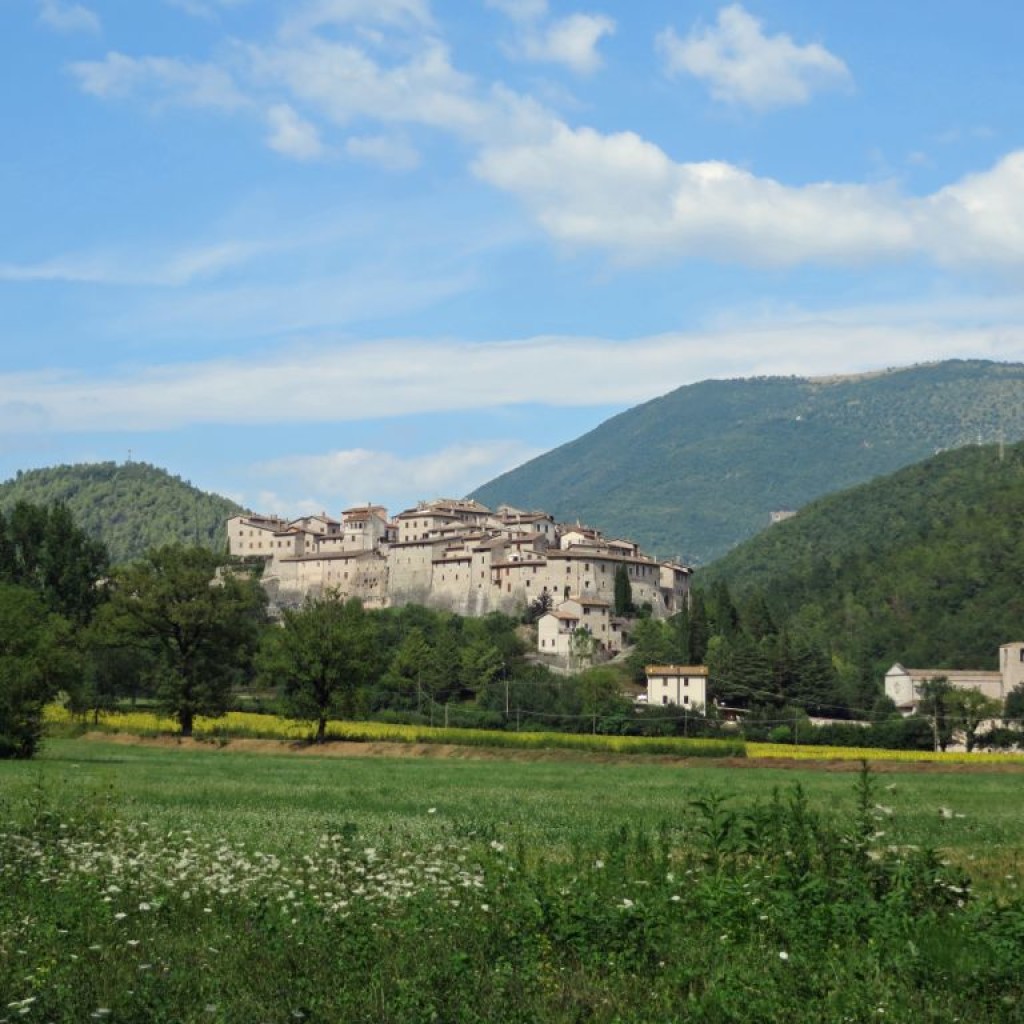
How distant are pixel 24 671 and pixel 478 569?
131051mm

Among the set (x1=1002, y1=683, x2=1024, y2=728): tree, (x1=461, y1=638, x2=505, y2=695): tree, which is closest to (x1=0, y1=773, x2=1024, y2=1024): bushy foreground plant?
(x1=461, y1=638, x2=505, y2=695): tree

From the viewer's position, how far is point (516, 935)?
12.6 meters

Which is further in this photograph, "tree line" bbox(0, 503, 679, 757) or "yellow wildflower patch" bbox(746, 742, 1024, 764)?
"yellow wildflower patch" bbox(746, 742, 1024, 764)

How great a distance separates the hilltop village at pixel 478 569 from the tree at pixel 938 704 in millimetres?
37876

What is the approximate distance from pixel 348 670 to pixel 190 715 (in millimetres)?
8335

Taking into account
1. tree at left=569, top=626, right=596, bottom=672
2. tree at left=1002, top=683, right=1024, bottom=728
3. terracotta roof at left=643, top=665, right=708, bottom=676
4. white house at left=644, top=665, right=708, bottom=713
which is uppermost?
tree at left=569, top=626, right=596, bottom=672

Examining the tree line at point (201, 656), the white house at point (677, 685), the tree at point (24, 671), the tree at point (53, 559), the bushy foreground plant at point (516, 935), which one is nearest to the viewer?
A: the bushy foreground plant at point (516, 935)

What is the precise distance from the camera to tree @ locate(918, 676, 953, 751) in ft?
325

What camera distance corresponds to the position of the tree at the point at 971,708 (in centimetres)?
10512

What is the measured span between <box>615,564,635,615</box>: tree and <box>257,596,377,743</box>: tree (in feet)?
315

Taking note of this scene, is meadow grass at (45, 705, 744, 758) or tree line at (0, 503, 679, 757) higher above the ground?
tree line at (0, 503, 679, 757)

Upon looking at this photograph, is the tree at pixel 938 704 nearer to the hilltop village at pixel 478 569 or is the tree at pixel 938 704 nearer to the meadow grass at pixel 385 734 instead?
the meadow grass at pixel 385 734

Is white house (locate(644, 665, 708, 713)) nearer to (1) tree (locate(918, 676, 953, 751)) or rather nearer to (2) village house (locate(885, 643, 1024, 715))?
(1) tree (locate(918, 676, 953, 751))

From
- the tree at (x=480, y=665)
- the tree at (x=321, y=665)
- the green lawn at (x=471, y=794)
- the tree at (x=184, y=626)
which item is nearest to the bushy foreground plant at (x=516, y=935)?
the green lawn at (x=471, y=794)
